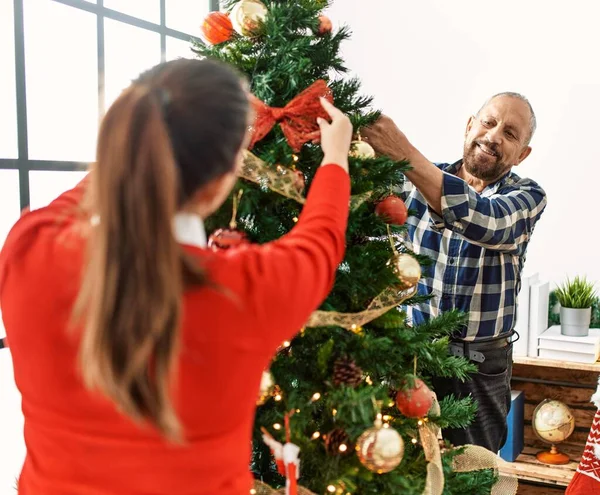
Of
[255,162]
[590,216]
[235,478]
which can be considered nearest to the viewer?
[235,478]

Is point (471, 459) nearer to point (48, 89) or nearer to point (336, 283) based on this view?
point (336, 283)

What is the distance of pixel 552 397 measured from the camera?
2.57 meters

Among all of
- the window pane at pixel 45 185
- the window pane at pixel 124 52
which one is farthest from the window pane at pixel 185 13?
the window pane at pixel 45 185

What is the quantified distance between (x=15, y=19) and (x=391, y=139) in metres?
1.20

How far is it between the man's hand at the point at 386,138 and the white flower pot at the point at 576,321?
150cm

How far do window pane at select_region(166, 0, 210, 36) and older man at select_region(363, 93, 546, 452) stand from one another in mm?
1295

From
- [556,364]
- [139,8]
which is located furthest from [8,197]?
[556,364]

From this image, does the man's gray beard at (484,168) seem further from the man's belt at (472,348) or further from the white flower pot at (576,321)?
the white flower pot at (576,321)

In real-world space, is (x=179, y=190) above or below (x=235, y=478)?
above

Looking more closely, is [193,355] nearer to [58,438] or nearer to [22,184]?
[58,438]

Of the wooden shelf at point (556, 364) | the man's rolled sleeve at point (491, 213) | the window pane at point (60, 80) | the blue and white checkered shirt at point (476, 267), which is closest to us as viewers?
the man's rolled sleeve at point (491, 213)

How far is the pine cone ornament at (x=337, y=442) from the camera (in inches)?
42.9

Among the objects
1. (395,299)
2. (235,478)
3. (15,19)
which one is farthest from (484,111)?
(235,478)

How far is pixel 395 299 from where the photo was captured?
1170 mm
